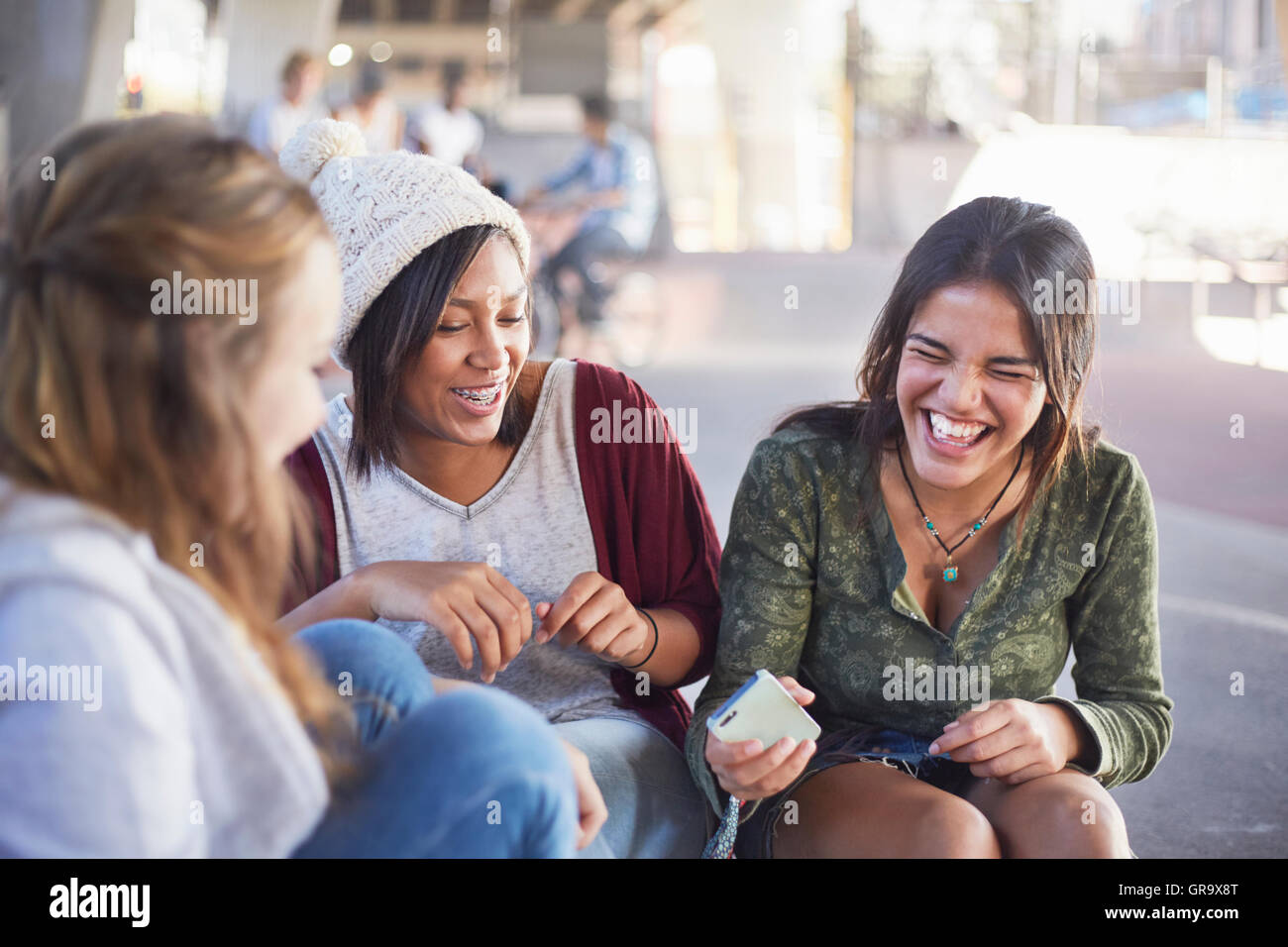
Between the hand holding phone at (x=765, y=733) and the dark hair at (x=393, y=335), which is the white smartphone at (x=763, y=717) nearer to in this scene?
the hand holding phone at (x=765, y=733)

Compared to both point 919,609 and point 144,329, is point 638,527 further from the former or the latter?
point 144,329

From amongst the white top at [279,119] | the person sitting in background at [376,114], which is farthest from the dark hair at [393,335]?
the white top at [279,119]

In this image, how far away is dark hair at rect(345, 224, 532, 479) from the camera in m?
1.65

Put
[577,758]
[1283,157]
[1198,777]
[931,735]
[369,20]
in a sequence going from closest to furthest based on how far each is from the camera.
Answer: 1. [577,758]
2. [931,735]
3. [1198,777]
4. [1283,157]
5. [369,20]

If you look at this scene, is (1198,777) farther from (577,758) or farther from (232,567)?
(232,567)

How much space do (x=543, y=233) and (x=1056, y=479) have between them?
691cm

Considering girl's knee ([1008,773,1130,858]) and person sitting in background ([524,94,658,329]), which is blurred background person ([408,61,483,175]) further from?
girl's knee ([1008,773,1130,858])

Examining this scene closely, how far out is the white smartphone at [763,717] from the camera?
1396 millimetres

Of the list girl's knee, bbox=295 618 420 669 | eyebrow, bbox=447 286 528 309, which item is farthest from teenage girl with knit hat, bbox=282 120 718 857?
girl's knee, bbox=295 618 420 669

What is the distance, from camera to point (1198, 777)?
2.52 meters

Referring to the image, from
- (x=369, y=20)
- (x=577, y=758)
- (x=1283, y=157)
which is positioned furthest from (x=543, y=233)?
(x=369, y=20)

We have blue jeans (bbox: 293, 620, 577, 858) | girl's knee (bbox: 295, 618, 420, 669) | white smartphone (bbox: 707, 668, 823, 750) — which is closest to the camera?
blue jeans (bbox: 293, 620, 577, 858)

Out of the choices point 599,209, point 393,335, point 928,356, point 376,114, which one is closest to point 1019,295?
point 928,356

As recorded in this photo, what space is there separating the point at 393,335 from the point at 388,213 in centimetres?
16
